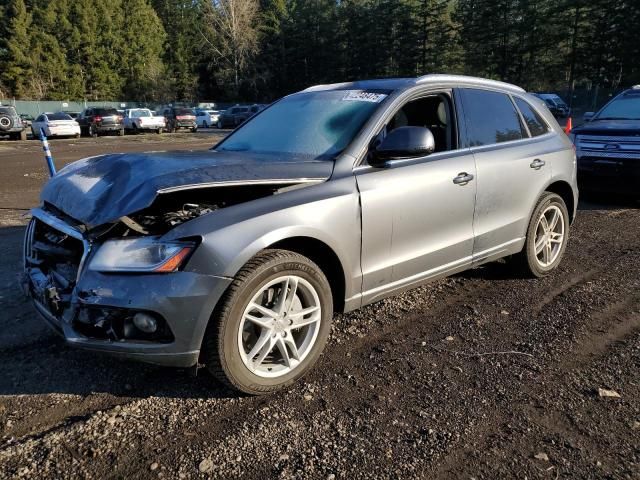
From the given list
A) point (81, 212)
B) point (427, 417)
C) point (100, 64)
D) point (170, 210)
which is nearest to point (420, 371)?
point (427, 417)

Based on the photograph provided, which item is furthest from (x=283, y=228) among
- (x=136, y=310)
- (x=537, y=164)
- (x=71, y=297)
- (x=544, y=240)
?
(x=544, y=240)

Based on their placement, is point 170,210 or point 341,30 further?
point 341,30

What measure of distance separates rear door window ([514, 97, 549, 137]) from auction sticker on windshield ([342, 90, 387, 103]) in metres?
1.73

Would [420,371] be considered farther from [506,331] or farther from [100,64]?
[100,64]

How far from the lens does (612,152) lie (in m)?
7.77

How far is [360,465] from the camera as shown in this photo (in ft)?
7.70

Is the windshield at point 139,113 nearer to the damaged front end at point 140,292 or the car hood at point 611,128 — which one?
the car hood at point 611,128

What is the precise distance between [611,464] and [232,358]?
6.22 ft

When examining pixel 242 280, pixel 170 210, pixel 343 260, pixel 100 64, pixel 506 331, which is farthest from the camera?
pixel 100 64

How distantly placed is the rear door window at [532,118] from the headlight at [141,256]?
355cm

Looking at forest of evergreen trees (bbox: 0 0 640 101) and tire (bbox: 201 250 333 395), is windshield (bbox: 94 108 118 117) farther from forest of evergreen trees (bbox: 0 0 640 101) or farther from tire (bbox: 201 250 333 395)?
forest of evergreen trees (bbox: 0 0 640 101)

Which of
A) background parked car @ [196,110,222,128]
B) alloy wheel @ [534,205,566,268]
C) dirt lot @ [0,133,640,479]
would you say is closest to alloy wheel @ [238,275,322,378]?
dirt lot @ [0,133,640,479]

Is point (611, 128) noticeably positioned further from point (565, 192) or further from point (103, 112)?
point (103, 112)

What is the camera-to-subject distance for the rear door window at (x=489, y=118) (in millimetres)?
4113
